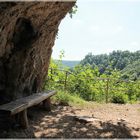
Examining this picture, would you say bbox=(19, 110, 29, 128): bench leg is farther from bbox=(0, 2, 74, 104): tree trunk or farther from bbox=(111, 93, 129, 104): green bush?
bbox=(111, 93, 129, 104): green bush

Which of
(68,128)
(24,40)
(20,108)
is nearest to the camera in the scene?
(20,108)

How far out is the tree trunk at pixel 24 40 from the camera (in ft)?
20.5

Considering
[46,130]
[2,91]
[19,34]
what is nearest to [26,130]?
[46,130]

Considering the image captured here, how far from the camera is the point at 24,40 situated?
7.48m

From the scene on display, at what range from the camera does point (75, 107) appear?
408 inches

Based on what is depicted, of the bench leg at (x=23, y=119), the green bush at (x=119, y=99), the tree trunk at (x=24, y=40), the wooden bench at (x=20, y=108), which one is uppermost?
the tree trunk at (x=24, y=40)

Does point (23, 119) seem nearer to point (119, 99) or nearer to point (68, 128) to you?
point (68, 128)

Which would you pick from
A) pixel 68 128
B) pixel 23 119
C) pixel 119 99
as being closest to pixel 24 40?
pixel 23 119

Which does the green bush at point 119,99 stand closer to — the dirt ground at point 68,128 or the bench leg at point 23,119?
the dirt ground at point 68,128

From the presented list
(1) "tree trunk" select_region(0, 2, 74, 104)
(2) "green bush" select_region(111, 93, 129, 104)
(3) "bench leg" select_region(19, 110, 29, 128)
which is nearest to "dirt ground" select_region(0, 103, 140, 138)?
(3) "bench leg" select_region(19, 110, 29, 128)

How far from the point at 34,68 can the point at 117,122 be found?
8.57 ft

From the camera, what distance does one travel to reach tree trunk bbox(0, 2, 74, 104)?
6.25 metres

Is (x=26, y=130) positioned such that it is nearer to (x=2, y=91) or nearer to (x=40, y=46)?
(x=2, y=91)

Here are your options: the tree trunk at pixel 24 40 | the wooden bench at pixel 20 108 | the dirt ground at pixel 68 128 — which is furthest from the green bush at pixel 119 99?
the wooden bench at pixel 20 108
